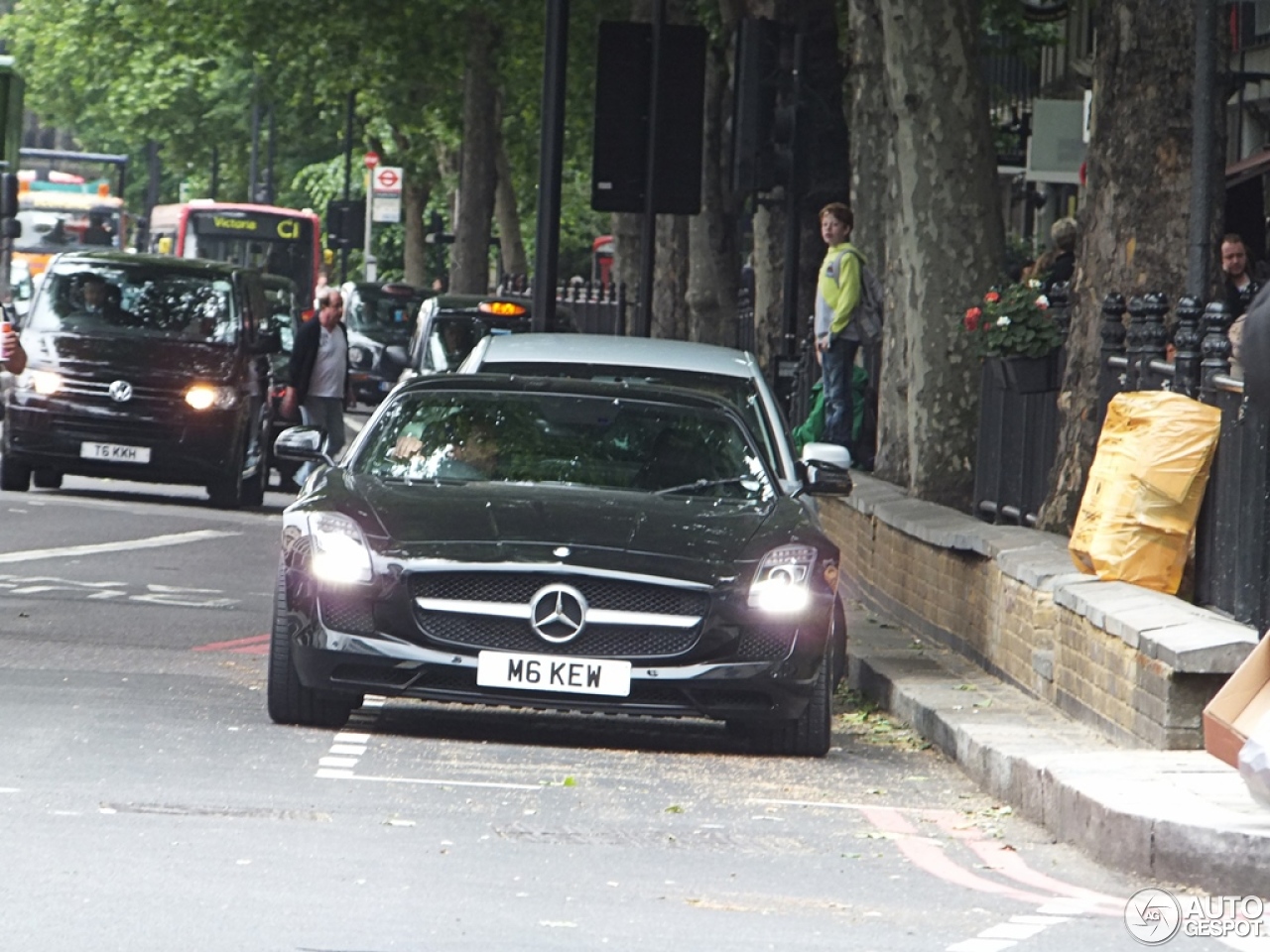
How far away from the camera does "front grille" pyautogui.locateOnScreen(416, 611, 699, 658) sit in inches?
384

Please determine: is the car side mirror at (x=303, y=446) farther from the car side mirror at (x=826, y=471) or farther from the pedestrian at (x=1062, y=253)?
the pedestrian at (x=1062, y=253)

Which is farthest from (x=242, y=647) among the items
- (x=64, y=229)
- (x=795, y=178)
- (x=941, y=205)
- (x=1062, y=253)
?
(x=64, y=229)

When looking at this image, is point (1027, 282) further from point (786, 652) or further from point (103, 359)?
point (103, 359)

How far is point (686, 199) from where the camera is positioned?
19922 millimetres

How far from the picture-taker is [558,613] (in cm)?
974

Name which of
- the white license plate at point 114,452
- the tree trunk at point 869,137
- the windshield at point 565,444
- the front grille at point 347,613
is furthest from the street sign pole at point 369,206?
the front grille at point 347,613

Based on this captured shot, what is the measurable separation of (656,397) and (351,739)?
2074 millimetres

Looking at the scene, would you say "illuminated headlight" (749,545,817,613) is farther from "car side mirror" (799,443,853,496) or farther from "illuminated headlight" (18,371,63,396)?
"illuminated headlight" (18,371,63,396)

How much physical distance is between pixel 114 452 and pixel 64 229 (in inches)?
2072

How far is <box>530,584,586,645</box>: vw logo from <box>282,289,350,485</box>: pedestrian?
14035mm

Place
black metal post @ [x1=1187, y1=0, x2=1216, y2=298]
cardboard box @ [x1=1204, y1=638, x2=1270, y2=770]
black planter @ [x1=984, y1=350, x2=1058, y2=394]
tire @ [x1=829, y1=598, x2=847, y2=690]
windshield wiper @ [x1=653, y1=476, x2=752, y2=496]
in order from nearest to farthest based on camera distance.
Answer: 1. cardboard box @ [x1=1204, y1=638, x2=1270, y2=770]
2. windshield wiper @ [x1=653, y1=476, x2=752, y2=496]
3. black metal post @ [x1=1187, y1=0, x2=1216, y2=298]
4. tire @ [x1=829, y1=598, x2=847, y2=690]
5. black planter @ [x1=984, y1=350, x2=1058, y2=394]

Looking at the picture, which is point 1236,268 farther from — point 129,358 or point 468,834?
point 468,834

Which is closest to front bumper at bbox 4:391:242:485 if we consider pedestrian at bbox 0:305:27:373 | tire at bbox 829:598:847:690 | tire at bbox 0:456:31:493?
tire at bbox 0:456:31:493

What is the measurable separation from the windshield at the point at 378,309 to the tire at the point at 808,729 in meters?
30.8
